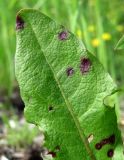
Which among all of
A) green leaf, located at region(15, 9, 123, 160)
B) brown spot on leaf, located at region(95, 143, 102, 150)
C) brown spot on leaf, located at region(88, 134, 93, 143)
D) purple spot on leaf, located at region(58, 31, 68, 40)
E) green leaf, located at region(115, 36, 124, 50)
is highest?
purple spot on leaf, located at region(58, 31, 68, 40)

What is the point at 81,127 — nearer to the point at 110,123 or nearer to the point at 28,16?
the point at 110,123

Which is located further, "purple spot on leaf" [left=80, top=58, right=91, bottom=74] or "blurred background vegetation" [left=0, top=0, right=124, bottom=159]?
"blurred background vegetation" [left=0, top=0, right=124, bottom=159]

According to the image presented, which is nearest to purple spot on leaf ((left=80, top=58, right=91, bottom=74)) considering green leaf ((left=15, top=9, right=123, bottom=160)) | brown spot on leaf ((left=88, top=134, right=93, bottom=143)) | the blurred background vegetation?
green leaf ((left=15, top=9, right=123, bottom=160))

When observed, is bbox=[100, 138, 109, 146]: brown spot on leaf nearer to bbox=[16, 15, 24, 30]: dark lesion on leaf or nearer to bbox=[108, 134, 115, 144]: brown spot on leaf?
bbox=[108, 134, 115, 144]: brown spot on leaf

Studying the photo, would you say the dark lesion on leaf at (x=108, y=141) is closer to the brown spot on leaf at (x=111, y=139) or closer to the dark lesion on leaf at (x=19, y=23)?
the brown spot on leaf at (x=111, y=139)

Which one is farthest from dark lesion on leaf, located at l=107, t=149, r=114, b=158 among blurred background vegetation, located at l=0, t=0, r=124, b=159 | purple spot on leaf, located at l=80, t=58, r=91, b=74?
blurred background vegetation, located at l=0, t=0, r=124, b=159

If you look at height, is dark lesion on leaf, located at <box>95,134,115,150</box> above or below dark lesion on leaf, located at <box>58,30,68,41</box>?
below

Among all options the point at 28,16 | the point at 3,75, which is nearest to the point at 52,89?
the point at 28,16

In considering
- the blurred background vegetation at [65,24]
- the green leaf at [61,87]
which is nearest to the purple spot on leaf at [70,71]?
the green leaf at [61,87]

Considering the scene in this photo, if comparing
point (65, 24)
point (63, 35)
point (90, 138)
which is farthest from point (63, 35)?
point (65, 24)
